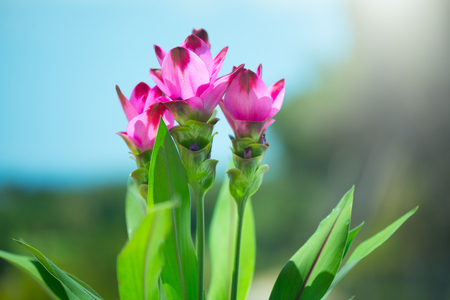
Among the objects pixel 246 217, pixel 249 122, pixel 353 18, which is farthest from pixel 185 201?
pixel 353 18

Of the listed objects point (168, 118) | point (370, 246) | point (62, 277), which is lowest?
point (370, 246)

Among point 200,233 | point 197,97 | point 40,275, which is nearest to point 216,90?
point 197,97

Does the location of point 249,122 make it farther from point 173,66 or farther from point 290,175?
point 290,175

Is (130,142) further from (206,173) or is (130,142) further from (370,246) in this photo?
(370,246)

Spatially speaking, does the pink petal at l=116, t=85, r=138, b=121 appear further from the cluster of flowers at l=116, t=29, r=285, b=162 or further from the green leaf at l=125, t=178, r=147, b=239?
the green leaf at l=125, t=178, r=147, b=239

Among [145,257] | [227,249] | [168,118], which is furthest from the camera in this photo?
Answer: [227,249]

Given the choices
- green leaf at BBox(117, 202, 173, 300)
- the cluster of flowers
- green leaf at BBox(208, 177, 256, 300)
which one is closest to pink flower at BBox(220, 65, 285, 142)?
the cluster of flowers
